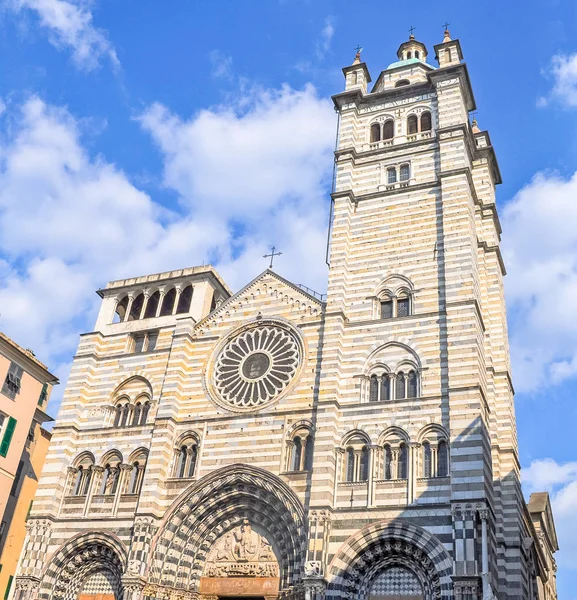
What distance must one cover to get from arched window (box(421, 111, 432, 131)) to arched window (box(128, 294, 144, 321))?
14.8 meters

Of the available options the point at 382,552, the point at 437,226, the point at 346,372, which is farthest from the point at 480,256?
Result: the point at 382,552

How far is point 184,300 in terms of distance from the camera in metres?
30.6

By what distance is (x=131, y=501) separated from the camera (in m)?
25.1

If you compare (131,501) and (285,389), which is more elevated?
(285,389)

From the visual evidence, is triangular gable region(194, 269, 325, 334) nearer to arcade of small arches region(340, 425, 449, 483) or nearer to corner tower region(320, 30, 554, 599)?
corner tower region(320, 30, 554, 599)

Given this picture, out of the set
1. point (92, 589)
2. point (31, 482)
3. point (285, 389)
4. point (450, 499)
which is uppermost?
point (285, 389)

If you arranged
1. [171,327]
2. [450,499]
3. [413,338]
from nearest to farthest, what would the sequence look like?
[450,499] → [413,338] → [171,327]

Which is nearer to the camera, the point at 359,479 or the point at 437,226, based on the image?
the point at 359,479

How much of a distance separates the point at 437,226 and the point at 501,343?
216 inches

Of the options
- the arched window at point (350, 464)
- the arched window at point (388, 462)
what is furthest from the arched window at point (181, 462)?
the arched window at point (388, 462)

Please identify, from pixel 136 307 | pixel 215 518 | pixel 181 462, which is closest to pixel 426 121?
Result: pixel 136 307

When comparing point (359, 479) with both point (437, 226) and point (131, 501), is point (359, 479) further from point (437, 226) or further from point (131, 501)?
point (437, 226)

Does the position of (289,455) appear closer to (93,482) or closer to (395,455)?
(395,455)

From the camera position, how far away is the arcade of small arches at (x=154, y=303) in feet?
99.5
